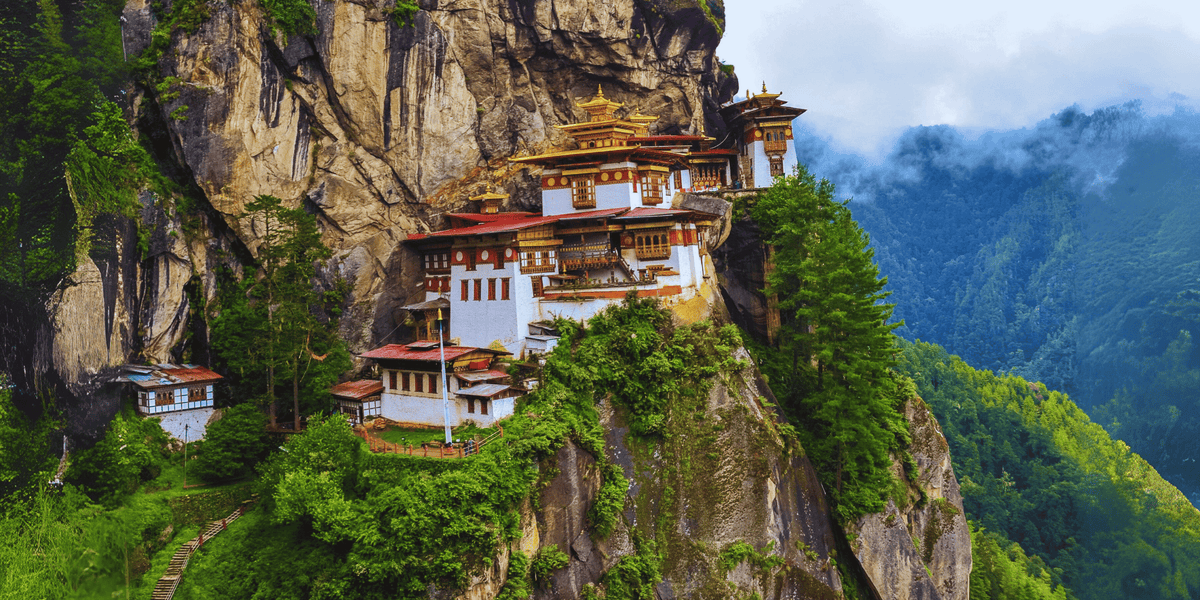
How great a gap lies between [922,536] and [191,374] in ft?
110

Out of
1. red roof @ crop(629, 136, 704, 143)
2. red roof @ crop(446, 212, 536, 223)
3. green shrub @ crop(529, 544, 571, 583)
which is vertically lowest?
green shrub @ crop(529, 544, 571, 583)

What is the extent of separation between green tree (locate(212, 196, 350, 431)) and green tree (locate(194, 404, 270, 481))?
1.35 m

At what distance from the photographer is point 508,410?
1243 inches

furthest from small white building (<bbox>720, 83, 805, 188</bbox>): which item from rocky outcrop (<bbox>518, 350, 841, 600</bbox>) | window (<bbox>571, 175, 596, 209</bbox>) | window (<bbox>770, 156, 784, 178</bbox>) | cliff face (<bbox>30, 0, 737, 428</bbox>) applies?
rocky outcrop (<bbox>518, 350, 841, 600</bbox>)

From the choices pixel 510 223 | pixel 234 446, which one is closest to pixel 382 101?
pixel 510 223

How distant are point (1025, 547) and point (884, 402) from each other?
128ft

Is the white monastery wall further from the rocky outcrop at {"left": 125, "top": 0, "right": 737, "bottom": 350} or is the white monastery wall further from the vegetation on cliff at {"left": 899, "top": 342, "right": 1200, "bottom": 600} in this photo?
the vegetation on cliff at {"left": 899, "top": 342, "right": 1200, "bottom": 600}

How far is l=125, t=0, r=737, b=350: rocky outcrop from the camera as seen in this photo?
34.9m

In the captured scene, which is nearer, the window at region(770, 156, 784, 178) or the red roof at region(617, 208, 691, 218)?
the red roof at region(617, 208, 691, 218)

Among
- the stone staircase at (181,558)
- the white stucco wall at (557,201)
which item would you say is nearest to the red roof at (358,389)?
the stone staircase at (181,558)

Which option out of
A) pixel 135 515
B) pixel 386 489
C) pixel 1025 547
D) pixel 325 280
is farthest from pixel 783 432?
pixel 1025 547

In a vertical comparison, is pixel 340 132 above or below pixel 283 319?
above

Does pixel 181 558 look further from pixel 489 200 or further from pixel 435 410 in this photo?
pixel 489 200

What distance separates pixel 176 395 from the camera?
108 ft
